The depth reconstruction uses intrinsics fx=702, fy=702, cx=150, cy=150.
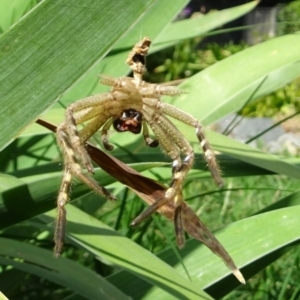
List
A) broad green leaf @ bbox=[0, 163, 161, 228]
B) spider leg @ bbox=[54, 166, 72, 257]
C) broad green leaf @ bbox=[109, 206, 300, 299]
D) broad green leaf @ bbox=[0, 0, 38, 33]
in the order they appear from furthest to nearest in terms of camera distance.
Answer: broad green leaf @ bbox=[0, 0, 38, 33], broad green leaf @ bbox=[109, 206, 300, 299], broad green leaf @ bbox=[0, 163, 161, 228], spider leg @ bbox=[54, 166, 72, 257]

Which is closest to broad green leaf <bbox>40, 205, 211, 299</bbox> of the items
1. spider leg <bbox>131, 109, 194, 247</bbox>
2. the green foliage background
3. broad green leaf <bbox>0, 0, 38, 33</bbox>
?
the green foliage background

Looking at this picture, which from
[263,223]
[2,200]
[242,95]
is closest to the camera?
[2,200]

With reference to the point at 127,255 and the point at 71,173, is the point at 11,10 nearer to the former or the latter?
the point at 127,255

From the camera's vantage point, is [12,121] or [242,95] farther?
[242,95]

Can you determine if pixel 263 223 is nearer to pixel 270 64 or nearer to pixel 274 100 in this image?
pixel 270 64

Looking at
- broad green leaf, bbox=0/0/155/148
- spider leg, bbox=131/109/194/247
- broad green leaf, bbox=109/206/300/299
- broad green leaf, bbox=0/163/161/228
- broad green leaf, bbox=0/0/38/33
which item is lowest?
broad green leaf, bbox=109/206/300/299

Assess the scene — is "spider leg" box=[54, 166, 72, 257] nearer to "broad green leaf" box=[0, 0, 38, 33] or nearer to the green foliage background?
the green foliage background

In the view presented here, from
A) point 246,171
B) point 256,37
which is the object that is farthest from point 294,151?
point 246,171

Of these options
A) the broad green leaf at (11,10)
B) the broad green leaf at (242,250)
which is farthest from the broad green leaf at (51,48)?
the broad green leaf at (11,10)
